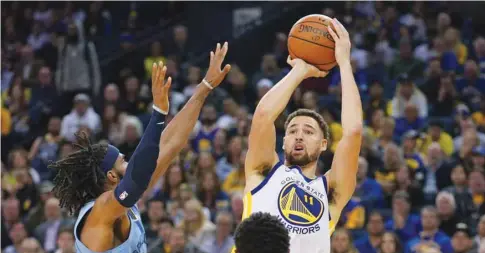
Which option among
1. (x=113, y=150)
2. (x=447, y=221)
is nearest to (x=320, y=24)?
(x=113, y=150)

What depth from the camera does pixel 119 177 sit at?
5.39 m

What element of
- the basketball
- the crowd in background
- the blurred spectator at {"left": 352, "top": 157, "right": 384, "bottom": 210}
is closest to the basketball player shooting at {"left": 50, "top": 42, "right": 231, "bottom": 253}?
the basketball

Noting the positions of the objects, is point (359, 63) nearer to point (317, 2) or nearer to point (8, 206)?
point (317, 2)

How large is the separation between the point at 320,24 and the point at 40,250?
5.85m

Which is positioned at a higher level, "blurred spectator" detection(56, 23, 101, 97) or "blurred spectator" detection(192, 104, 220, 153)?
"blurred spectator" detection(56, 23, 101, 97)

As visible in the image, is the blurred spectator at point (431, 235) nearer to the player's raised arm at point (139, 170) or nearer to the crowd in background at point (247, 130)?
the crowd in background at point (247, 130)

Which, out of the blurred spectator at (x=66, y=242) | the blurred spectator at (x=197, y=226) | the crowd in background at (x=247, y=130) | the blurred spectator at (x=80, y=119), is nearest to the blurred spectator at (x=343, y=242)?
the crowd in background at (x=247, y=130)

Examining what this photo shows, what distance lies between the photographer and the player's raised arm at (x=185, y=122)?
5.65m

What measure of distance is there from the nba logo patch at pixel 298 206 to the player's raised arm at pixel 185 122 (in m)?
0.64

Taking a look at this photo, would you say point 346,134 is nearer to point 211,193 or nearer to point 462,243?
point 462,243

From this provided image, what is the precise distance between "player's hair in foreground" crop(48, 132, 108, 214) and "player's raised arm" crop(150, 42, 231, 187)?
14.3 inches

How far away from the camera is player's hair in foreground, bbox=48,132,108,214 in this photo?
536 centimetres

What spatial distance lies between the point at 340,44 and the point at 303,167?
72 cm

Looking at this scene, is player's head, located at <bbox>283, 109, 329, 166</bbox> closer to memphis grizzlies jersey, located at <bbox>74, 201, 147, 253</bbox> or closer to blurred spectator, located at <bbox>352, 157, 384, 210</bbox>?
memphis grizzlies jersey, located at <bbox>74, 201, 147, 253</bbox>
